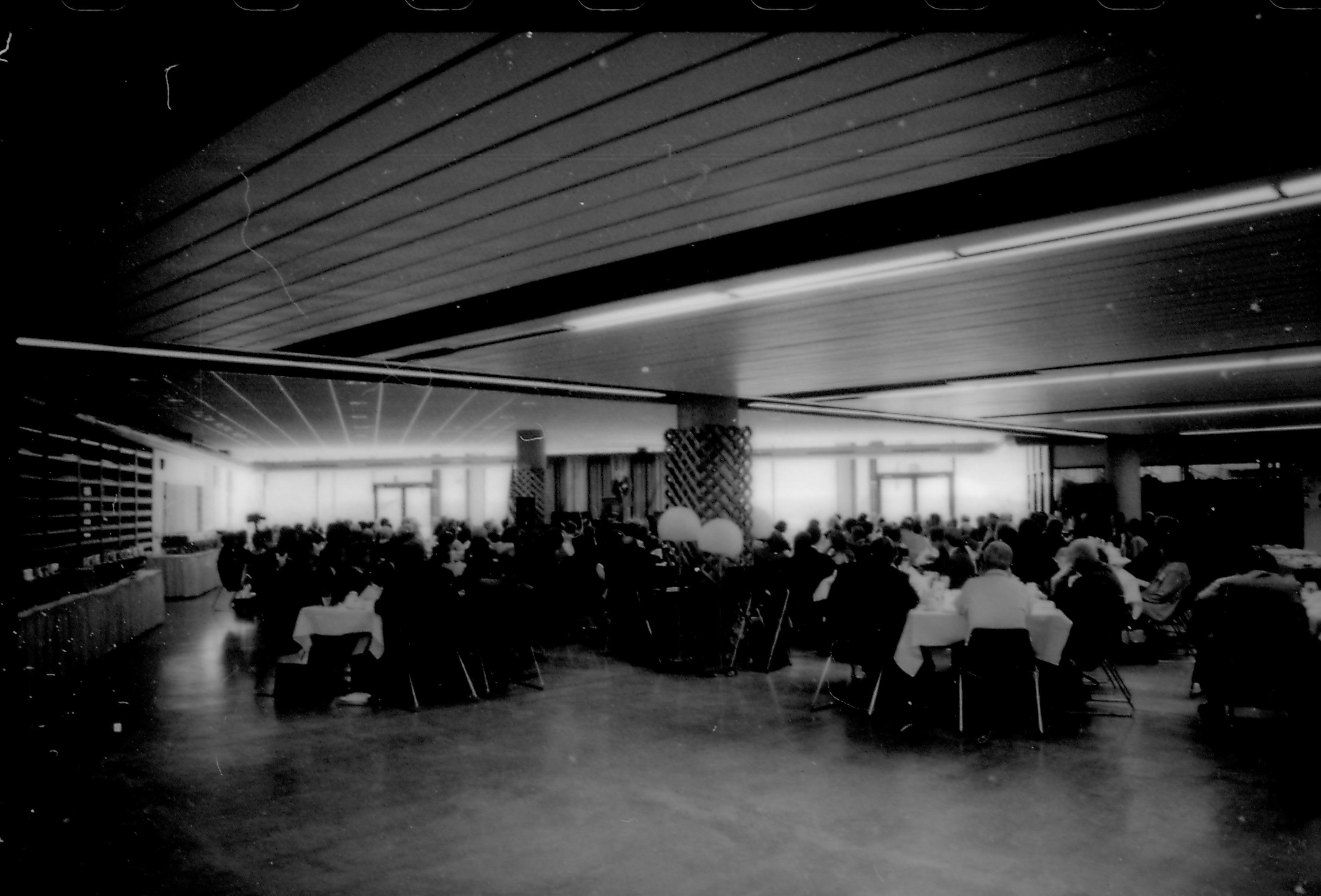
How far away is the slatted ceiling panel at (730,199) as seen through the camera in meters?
2.71

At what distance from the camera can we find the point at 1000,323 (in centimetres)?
561

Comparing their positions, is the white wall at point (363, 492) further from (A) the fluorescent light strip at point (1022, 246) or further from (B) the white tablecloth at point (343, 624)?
(A) the fluorescent light strip at point (1022, 246)

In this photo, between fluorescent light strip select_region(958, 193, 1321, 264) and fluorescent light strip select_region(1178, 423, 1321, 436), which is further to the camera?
fluorescent light strip select_region(1178, 423, 1321, 436)

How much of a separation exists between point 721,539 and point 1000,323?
10.3ft

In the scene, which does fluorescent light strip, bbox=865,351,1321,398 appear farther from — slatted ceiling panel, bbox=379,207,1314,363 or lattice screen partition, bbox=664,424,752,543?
slatted ceiling panel, bbox=379,207,1314,363

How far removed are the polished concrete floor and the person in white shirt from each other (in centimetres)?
71

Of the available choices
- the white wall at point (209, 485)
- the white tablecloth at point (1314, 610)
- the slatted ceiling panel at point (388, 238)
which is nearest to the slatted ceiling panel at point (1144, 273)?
the slatted ceiling panel at point (388, 238)

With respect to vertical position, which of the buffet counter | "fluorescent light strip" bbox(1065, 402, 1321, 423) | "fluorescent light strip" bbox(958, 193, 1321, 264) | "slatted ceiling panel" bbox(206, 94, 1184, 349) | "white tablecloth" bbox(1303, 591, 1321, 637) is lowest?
the buffet counter

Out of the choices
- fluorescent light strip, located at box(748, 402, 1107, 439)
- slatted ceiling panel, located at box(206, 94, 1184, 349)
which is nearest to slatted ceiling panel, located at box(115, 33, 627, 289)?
Answer: slatted ceiling panel, located at box(206, 94, 1184, 349)

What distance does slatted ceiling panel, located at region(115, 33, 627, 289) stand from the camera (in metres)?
2.22

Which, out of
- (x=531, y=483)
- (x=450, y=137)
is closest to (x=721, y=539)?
(x=450, y=137)

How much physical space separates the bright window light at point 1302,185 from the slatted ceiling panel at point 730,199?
0.82 m

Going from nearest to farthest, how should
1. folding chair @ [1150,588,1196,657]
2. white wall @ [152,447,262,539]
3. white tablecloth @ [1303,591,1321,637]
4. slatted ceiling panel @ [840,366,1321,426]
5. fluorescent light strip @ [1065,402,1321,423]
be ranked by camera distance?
1. white tablecloth @ [1303,591,1321,637]
2. folding chair @ [1150,588,1196,657]
3. slatted ceiling panel @ [840,366,1321,426]
4. fluorescent light strip @ [1065,402,1321,423]
5. white wall @ [152,447,262,539]

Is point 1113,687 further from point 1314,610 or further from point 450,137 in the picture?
point 450,137
